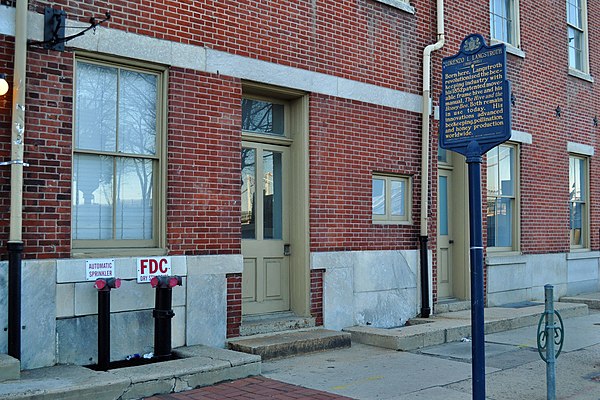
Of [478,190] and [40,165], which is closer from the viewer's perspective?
[478,190]

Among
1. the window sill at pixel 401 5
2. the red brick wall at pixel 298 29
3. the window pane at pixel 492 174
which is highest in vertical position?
the window sill at pixel 401 5

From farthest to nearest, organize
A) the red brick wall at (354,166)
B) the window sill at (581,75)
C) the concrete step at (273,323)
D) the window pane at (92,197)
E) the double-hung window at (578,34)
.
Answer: the double-hung window at (578,34)
the window sill at (581,75)
the red brick wall at (354,166)
the concrete step at (273,323)
the window pane at (92,197)

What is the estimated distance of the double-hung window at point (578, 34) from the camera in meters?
15.2

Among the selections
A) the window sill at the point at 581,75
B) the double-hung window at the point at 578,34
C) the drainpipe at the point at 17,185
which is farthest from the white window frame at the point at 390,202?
the double-hung window at the point at 578,34

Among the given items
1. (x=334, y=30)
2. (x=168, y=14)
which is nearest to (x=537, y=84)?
(x=334, y=30)

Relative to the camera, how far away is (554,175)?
1412 cm

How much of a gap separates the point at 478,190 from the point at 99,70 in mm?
4289

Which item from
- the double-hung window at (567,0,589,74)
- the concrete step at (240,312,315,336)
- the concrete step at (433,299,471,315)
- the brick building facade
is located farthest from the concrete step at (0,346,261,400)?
the double-hung window at (567,0,589,74)

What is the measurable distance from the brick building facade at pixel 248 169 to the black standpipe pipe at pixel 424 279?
98 millimetres

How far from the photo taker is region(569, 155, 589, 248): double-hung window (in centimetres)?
1502

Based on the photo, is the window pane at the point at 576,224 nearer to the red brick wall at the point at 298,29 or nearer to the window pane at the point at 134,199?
the red brick wall at the point at 298,29

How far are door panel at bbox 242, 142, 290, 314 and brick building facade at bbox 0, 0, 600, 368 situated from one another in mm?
24

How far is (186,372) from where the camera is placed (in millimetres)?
6559

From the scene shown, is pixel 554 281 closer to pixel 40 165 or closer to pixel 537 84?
pixel 537 84
